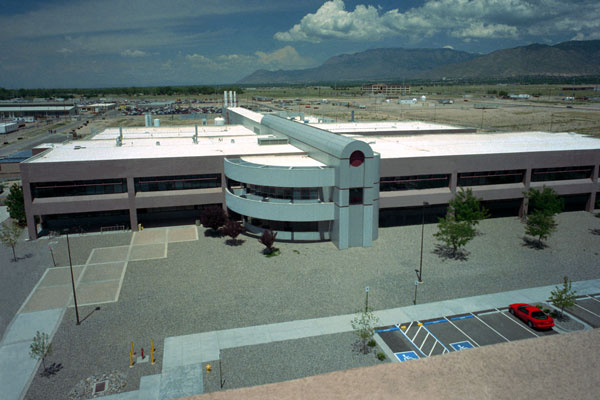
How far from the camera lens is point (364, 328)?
961 inches

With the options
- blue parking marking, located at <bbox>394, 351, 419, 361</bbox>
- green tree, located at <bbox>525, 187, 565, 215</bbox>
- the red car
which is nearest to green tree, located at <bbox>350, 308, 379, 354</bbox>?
blue parking marking, located at <bbox>394, 351, 419, 361</bbox>

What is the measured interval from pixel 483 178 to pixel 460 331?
2588 cm

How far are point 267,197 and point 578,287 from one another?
2592cm

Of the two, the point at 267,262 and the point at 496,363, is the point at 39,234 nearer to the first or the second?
the point at 267,262

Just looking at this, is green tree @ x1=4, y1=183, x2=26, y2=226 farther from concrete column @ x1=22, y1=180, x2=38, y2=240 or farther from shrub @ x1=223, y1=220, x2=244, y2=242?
shrub @ x1=223, y1=220, x2=244, y2=242

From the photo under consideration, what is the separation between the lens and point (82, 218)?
46625mm

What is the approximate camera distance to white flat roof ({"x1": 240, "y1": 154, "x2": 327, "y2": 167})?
42938 mm

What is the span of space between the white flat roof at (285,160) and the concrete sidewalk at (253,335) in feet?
60.7

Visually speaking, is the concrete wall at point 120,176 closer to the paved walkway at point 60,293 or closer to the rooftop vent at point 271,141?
the paved walkway at point 60,293

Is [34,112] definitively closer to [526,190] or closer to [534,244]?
[526,190]

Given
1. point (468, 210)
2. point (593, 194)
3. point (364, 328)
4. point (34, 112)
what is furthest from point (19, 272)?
point (34, 112)

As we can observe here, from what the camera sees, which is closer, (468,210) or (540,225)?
(540,225)

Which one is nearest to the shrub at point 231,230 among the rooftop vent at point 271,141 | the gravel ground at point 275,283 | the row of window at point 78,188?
the gravel ground at point 275,283

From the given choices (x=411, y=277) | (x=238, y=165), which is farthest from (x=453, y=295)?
(x=238, y=165)
